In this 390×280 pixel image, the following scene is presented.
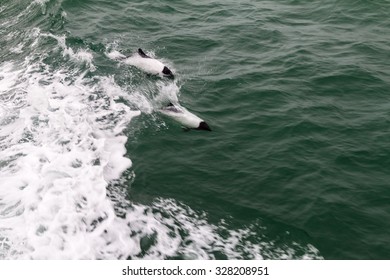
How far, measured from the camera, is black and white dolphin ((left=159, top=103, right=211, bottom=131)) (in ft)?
43.6

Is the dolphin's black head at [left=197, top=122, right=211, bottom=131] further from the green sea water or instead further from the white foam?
the white foam

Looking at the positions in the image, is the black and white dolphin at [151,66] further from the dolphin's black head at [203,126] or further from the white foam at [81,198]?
the dolphin's black head at [203,126]

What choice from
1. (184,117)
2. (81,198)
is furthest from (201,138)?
(81,198)

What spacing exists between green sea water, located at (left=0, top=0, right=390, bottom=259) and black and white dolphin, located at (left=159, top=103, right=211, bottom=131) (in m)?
0.27

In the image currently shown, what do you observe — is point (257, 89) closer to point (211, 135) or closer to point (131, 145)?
point (211, 135)

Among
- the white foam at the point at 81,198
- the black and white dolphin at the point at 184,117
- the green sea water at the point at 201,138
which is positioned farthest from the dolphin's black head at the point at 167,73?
the black and white dolphin at the point at 184,117

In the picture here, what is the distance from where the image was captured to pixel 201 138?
13.0m

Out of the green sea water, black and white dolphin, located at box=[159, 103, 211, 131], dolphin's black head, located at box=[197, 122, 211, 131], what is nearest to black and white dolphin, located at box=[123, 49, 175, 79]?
the green sea water

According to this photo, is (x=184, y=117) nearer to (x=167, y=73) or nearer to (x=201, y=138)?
(x=201, y=138)

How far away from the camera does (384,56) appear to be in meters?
17.3

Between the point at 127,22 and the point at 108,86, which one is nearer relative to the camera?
the point at 108,86

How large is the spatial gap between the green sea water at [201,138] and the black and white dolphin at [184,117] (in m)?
0.27
